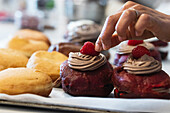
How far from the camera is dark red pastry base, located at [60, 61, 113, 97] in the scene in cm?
134

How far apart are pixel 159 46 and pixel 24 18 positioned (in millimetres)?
2017

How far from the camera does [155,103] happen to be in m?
1.13

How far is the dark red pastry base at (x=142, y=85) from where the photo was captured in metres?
1.20

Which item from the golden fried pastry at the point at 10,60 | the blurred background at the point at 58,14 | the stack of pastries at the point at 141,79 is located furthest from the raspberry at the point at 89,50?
the blurred background at the point at 58,14

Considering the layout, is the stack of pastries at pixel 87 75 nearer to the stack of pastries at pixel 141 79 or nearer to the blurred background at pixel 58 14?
the stack of pastries at pixel 141 79

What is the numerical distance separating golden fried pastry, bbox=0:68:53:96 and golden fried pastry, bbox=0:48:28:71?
274mm

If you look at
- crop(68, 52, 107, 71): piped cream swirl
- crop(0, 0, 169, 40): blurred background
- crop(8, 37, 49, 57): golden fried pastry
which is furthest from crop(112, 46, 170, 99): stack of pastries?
crop(0, 0, 169, 40): blurred background

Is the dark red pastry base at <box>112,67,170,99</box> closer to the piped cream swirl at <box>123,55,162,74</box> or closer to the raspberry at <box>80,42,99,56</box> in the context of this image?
the piped cream swirl at <box>123,55,162,74</box>

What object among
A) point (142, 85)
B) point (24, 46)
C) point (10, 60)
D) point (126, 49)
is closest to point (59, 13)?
point (24, 46)

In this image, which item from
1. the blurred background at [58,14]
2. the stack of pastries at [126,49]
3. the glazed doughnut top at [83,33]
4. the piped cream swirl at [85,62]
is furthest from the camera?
the blurred background at [58,14]

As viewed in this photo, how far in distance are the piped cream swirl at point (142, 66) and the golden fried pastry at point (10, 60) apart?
2.38 ft

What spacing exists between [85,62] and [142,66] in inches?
11.5

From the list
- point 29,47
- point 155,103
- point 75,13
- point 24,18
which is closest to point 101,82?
point 155,103

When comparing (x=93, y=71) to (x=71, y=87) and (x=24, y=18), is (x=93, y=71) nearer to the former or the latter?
(x=71, y=87)
